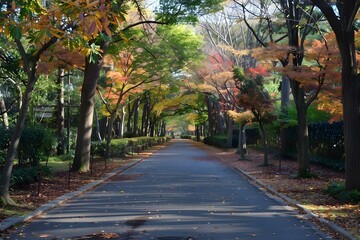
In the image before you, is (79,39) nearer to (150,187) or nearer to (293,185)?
(150,187)

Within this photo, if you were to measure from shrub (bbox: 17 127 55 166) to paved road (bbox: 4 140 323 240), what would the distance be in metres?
3.08

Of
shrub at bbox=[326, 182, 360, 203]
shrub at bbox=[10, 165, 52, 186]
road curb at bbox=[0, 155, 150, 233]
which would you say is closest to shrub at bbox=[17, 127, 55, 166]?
shrub at bbox=[10, 165, 52, 186]

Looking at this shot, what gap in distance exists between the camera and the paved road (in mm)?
7727

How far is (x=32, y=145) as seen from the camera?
16078 mm

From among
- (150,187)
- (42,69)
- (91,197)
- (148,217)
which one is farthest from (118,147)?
(148,217)

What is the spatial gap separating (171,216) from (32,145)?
332 inches

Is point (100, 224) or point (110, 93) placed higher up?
point (110, 93)

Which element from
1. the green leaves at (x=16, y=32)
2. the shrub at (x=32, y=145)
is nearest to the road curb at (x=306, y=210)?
the green leaves at (x=16, y=32)

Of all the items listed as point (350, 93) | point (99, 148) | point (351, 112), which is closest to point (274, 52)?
point (350, 93)

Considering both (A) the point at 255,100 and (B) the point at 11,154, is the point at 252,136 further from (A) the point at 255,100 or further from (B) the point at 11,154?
(B) the point at 11,154

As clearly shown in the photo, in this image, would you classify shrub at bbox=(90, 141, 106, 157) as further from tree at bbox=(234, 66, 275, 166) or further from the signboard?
tree at bbox=(234, 66, 275, 166)

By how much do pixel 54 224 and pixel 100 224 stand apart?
89 centimetres

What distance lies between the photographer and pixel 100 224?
8.54 meters

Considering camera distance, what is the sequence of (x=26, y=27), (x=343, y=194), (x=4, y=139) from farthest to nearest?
1. (x=4, y=139)
2. (x=343, y=194)
3. (x=26, y=27)
